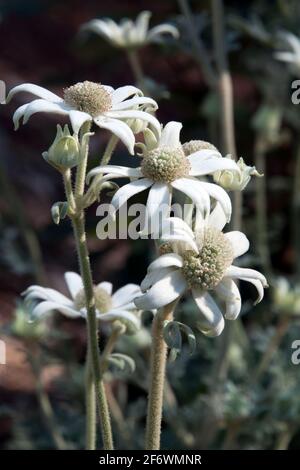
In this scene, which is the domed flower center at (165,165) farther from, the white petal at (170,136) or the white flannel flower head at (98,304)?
the white flannel flower head at (98,304)

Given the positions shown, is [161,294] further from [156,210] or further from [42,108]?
[42,108]

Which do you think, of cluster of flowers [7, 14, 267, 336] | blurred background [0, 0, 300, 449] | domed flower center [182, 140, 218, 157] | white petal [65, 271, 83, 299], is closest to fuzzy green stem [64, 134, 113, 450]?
cluster of flowers [7, 14, 267, 336]

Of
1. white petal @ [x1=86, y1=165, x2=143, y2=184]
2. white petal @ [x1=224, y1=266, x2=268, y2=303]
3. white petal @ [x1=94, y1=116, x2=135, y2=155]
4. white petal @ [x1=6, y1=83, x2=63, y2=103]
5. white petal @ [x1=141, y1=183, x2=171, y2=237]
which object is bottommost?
white petal @ [x1=224, y1=266, x2=268, y2=303]

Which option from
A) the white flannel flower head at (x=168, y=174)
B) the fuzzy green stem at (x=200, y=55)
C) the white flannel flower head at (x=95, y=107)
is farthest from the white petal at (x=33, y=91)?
the fuzzy green stem at (x=200, y=55)

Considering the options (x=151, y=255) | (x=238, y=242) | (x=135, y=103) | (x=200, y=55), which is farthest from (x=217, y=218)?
(x=151, y=255)

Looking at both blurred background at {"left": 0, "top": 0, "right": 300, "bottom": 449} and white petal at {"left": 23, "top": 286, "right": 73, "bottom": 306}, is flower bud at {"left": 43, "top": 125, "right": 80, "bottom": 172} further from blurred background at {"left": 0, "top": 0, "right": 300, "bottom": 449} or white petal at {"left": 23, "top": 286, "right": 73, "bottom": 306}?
blurred background at {"left": 0, "top": 0, "right": 300, "bottom": 449}
